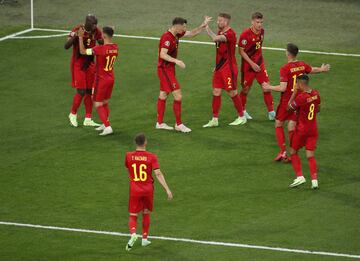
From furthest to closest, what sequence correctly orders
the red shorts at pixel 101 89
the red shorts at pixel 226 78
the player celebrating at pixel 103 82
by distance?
the red shorts at pixel 226 78
the red shorts at pixel 101 89
the player celebrating at pixel 103 82

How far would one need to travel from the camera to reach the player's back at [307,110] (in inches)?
876

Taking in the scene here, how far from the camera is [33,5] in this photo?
39250 millimetres

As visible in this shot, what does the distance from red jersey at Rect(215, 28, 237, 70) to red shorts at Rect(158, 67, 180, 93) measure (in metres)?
1.22

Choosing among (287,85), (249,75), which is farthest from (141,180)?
(249,75)

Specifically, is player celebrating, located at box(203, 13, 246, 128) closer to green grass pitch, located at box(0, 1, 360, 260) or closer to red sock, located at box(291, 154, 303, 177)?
green grass pitch, located at box(0, 1, 360, 260)

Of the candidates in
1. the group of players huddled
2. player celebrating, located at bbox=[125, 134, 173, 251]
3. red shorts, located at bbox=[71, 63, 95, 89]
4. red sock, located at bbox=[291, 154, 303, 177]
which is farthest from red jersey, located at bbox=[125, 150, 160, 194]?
red shorts, located at bbox=[71, 63, 95, 89]

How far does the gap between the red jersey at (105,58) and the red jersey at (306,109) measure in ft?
18.1

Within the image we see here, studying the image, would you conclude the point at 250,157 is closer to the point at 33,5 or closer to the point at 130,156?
the point at 130,156

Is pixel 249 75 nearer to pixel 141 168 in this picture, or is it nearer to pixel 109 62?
pixel 109 62

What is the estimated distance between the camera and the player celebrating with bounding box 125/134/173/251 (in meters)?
19.2

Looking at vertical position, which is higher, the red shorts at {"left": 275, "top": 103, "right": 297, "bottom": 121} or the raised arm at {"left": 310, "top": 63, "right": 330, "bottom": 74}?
the raised arm at {"left": 310, "top": 63, "right": 330, "bottom": 74}

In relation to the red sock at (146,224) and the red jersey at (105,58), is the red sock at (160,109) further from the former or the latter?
the red sock at (146,224)

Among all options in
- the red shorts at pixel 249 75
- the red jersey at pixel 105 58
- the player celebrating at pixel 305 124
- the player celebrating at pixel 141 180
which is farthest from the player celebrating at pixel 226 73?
the player celebrating at pixel 141 180

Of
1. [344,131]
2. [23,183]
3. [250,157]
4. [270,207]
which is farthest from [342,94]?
[23,183]
